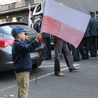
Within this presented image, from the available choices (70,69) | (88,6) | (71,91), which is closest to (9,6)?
(88,6)

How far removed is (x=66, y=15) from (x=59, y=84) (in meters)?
2.65

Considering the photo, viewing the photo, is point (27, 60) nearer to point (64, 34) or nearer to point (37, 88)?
point (64, 34)

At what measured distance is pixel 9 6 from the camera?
32.2m

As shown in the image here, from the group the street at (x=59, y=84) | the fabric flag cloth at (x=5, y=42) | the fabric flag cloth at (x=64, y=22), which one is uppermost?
the fabric flag cloth at (x=64, y=22)

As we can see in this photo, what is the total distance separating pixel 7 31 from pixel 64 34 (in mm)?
3434

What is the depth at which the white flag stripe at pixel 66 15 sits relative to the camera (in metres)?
5.09

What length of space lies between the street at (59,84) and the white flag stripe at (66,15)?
5.70 feet

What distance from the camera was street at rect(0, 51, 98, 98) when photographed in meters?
6.59

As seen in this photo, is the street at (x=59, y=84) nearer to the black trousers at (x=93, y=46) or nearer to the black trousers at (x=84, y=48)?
the black trousers at (x=84, y=48)

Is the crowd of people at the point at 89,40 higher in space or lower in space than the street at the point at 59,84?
higher

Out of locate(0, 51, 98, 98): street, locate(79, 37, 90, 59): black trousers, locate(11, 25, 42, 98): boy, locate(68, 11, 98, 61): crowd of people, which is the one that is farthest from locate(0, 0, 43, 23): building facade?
locate(11, 25, 42, 98): boy

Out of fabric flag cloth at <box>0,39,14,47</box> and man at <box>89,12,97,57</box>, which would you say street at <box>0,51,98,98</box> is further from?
man at <box>89,12,97,57</box>

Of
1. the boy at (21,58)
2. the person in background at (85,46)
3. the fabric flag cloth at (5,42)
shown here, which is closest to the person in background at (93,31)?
the person in background at (85,46)

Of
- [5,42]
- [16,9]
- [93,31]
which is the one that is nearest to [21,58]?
[5,42]
